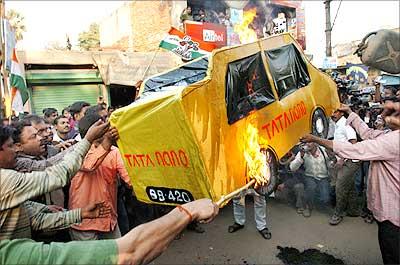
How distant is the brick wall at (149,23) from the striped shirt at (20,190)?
12.7 metres

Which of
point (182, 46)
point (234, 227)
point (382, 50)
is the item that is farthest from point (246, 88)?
point (182, 46)

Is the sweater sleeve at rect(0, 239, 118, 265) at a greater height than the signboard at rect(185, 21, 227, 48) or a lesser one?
lesser

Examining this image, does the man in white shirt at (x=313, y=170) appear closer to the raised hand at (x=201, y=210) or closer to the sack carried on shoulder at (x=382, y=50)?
the sack carried on shoulder at (x=382, y=50)

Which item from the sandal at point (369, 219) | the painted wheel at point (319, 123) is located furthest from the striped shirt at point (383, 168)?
the sandal at point (369, 219)

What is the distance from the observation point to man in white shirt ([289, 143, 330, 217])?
225 inches

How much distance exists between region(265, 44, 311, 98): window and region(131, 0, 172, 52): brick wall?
1066 cm

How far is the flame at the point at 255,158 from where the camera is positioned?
3071mm

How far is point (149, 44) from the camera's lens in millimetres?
14938

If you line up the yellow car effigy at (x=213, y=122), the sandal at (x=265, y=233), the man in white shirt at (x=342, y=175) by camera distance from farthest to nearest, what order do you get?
the man in white shirt at (x=342, y=175)
the sandal at (x=265, y=233)
the yellow car effigy at (x=213, y=122)

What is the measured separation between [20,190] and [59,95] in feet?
33.7

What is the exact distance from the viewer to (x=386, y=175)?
2.90m

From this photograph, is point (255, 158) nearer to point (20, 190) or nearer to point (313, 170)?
point (20, 190)

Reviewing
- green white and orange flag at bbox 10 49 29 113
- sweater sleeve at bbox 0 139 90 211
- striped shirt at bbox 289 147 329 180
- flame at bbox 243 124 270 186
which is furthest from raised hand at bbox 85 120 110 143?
green white and orange flag at bbox 10 49 29 113

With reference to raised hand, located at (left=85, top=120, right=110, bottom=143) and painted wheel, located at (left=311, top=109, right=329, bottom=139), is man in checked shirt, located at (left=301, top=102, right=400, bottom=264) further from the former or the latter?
raised hand, located at (left=85, top=120, right=110, bottom=143)
